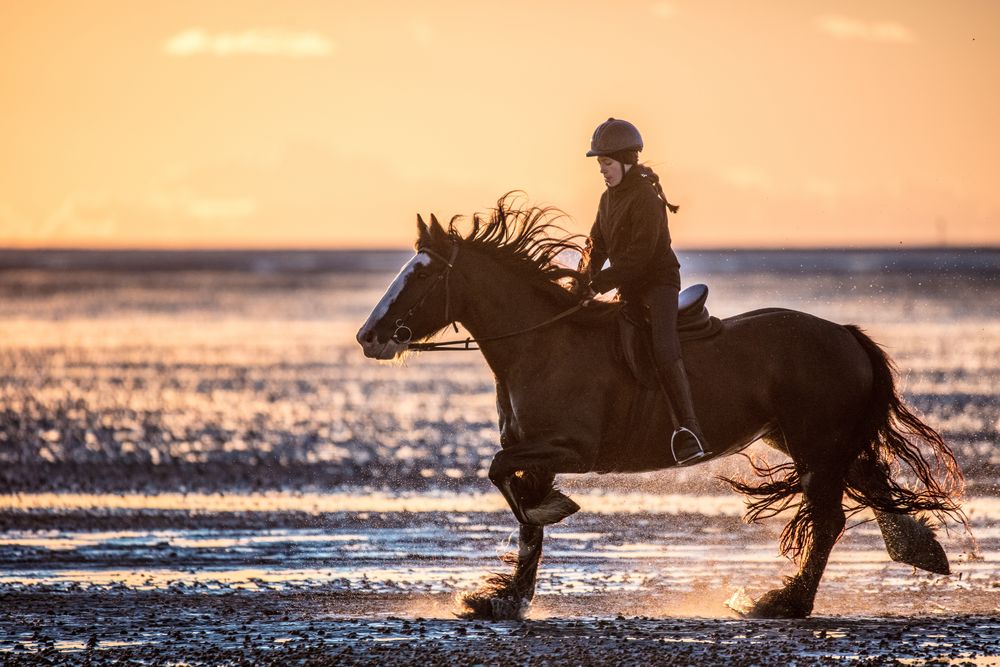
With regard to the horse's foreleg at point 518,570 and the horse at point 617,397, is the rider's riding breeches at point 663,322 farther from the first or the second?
the horse's foreleg at point 518,570

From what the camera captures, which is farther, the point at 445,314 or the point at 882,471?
the point at 882,471

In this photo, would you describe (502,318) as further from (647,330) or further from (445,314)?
(647,330)

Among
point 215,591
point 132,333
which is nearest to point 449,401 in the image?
point 215,591

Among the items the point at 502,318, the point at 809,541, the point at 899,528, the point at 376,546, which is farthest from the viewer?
the point at 376,546

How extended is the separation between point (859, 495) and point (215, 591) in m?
4.37

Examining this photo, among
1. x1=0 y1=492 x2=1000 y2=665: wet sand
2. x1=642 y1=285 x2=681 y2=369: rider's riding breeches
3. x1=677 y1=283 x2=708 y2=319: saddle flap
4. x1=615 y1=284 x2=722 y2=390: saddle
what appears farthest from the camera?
x1=677 y1=283 x2=708 y2=319: saddle flap

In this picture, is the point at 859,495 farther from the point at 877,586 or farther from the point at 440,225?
the point at 440,225

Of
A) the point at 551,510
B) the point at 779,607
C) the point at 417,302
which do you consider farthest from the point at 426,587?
the point at 779,607

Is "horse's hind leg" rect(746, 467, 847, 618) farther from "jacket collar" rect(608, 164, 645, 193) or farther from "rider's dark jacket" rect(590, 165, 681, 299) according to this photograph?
"jacket collar" rect(608, 164, 645, 193)

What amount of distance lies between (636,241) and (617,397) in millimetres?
1010

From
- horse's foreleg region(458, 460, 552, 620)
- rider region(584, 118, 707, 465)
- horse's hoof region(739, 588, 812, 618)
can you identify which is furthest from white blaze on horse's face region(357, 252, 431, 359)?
horse's hoof region(739, 588, 812, 618)

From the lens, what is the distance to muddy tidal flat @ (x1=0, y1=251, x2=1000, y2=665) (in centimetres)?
912

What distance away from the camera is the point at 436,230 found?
1040cm

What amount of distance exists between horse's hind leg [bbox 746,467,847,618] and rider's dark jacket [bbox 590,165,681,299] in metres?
1.68
